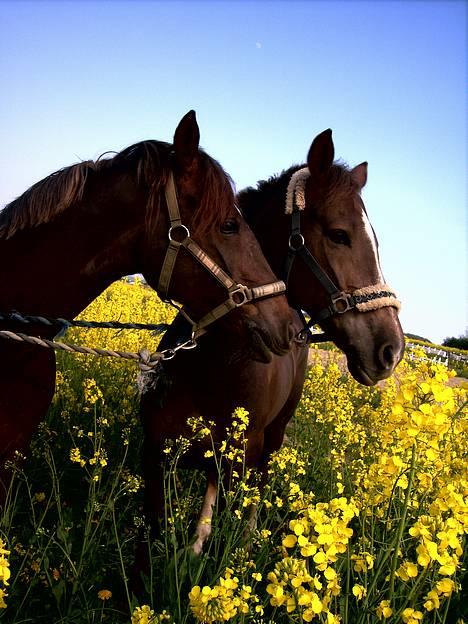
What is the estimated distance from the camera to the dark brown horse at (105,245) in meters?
1.88

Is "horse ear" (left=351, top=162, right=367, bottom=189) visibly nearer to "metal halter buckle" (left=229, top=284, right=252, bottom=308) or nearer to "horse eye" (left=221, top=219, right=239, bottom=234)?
"horse eye" (left=221, top=219, right=239, bottom=234)

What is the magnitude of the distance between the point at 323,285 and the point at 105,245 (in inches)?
55.0

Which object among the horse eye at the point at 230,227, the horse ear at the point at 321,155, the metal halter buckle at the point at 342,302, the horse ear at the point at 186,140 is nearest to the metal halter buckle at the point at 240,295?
the horse eye at the point at 230,227

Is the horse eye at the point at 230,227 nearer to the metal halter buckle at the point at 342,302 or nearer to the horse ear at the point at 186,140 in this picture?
the horse ear at the point at 186,140

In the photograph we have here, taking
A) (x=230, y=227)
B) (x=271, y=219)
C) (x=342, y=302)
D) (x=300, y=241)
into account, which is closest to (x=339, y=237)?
(x=300, y=241)

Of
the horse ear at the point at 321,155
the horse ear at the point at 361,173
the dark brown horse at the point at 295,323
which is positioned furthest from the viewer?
the horse ear at the point at 361,173

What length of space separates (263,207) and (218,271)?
4.67 feet

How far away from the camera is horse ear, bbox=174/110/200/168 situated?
1898mm

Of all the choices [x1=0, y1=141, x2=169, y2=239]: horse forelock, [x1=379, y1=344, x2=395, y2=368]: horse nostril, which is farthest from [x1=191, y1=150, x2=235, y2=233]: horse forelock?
[x1=379, y1=344, x2=395, y2=368]: horse nostril

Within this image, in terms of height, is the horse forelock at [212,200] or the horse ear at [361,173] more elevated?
the horse ear at [361,173]

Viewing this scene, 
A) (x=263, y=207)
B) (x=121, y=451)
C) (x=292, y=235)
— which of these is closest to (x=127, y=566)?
(x=121, y=451)

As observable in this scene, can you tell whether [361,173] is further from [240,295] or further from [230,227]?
[240,295]

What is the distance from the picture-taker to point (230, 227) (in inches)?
82.6

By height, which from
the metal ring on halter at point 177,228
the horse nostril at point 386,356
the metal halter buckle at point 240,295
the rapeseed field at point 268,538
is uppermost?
the metal ring on halter at point 177,228
